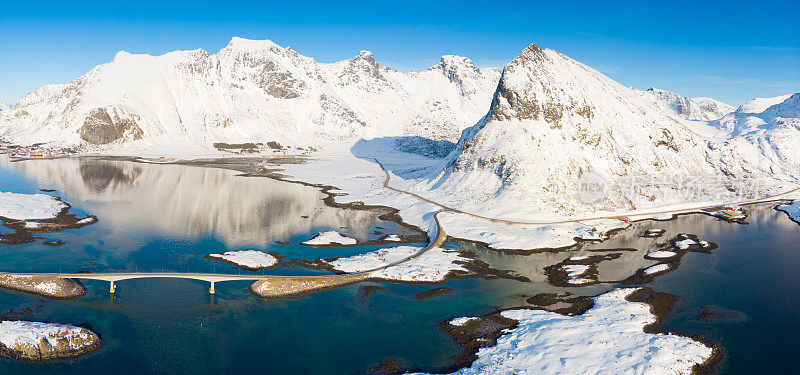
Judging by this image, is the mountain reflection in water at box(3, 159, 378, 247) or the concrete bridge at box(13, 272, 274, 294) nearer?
the concrete bridge at box(13, 272, 274, 294)

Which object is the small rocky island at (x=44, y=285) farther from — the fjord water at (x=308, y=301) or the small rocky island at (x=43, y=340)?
the small rocky island at (x=43, y=340)

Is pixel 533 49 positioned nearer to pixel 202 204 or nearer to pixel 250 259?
pixel 202 204

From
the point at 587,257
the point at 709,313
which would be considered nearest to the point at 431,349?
the point at 709,313

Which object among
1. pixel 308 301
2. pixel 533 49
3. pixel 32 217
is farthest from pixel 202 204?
pixel 533 49

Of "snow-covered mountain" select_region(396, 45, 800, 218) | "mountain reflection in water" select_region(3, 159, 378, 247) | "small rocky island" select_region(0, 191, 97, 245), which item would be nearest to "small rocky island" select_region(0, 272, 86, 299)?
"small rocky island" select_region(0, 191, 97, 245)

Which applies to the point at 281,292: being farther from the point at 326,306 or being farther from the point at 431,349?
the point at 431,349

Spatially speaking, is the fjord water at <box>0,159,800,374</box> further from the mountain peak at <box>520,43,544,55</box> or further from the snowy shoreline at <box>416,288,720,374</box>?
the mountain peak at <box>520,43,544,55</box>

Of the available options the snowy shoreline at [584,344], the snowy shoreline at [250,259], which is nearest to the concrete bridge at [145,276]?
the snowy shoreline at [250,259]
